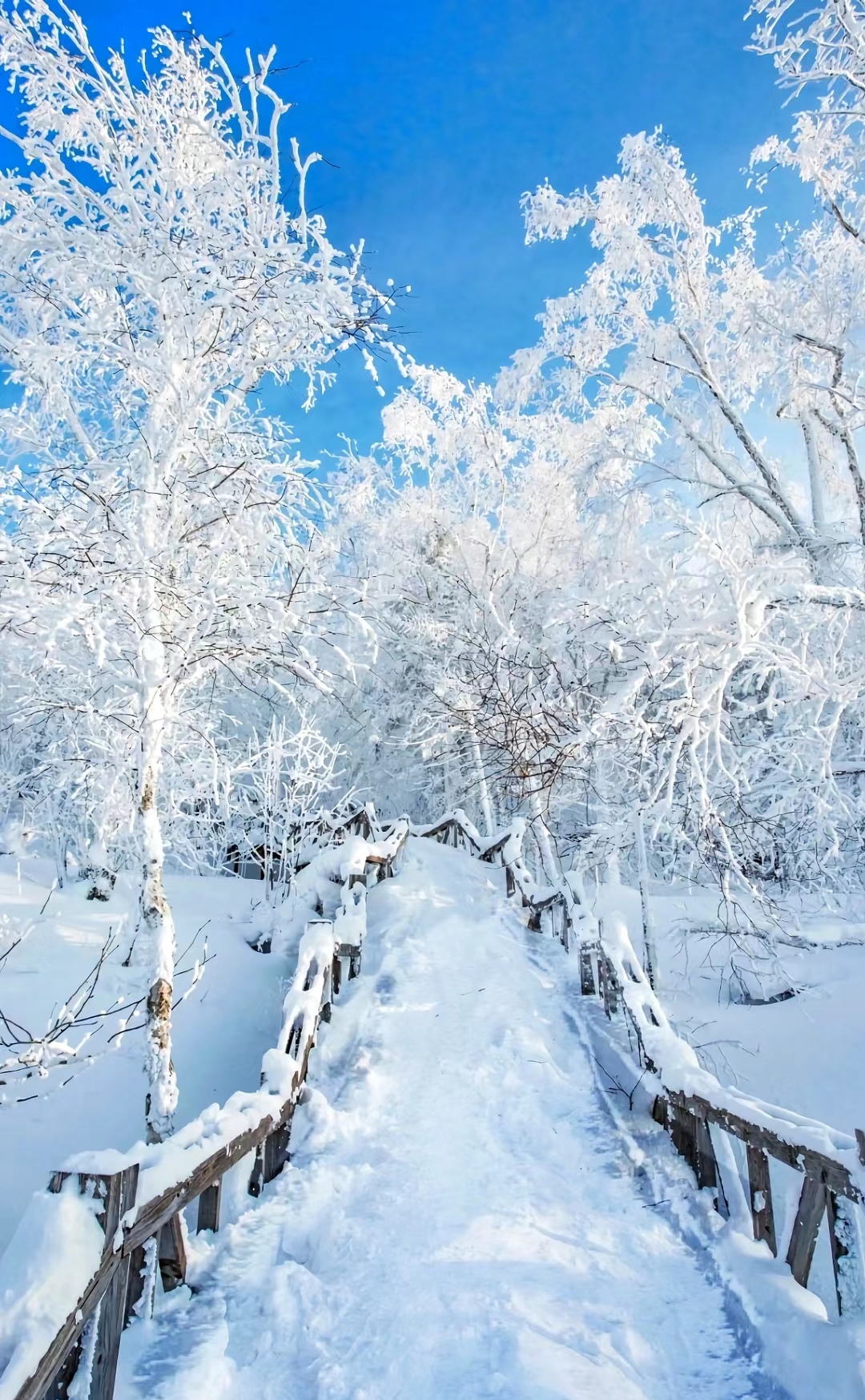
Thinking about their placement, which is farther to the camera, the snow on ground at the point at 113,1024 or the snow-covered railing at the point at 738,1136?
the snow on ground at the point at 113,1024

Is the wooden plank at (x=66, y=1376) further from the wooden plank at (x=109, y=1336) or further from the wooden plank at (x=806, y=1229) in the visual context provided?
the wooden plank at (x=806, y=1229)

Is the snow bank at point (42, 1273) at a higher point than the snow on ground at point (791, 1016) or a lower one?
higher

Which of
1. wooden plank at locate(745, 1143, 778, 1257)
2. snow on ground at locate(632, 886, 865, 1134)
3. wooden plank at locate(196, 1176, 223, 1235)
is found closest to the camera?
wooden plank at locate(745, 1143, 778, 1257)

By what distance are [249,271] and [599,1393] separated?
6481 mm

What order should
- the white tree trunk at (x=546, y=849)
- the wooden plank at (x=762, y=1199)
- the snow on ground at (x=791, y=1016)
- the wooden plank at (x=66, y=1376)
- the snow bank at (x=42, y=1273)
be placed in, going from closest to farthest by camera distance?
the snow bank at (x=42, y=1273) → the wooden plank at (x=66, y=1376) → the wooden plank at (x=762, y=1199) → the snow on ground at (x=791, y=1016) → the white tree trunk at (x=546, y=849)

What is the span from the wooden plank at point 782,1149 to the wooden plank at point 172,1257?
10.1 feet

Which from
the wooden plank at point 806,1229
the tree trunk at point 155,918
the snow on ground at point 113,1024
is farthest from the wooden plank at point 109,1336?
the wooden plank at point 806,1229

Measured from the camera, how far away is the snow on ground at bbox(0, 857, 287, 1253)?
5648 mm

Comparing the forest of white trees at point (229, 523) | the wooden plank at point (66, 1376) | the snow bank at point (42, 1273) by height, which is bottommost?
the wooden plank at point (66, 1376)

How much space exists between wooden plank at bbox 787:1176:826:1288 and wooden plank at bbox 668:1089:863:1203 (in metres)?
0.09

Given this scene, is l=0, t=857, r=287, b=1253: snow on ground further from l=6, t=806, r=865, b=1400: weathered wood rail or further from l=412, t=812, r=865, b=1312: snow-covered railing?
l=412, t=812, r=865, b=1312: snow-covered railing

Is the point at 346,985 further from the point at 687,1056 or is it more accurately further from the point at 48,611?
the point at 48,611

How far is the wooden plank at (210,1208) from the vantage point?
4.12 metres

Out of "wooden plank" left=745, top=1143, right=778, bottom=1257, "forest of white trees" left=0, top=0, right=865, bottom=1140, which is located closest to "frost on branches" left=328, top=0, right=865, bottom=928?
"forest of white trees" left=0, top=0, right=865, bottom=1140
